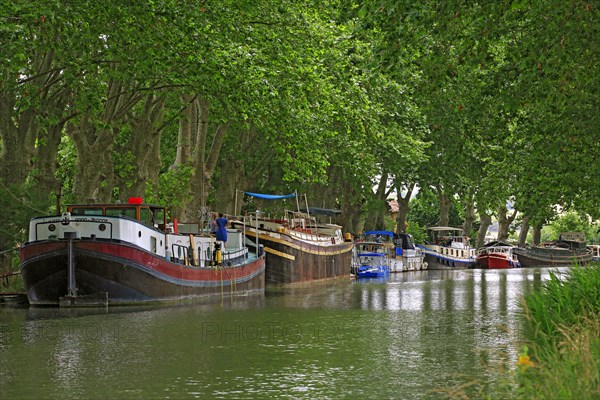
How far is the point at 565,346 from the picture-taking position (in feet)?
38.1

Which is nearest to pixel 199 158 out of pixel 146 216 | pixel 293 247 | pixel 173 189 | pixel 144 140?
pixel 173 189

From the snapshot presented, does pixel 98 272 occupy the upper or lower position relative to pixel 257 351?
upper

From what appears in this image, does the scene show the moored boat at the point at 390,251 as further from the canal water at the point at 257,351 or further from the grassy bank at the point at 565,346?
the grassy bank at the point at 565,346

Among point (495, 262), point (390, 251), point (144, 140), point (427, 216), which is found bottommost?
point (495, 262)

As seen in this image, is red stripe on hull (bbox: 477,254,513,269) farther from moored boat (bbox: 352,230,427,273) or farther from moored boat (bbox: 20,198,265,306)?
moored boat (bbox: 20,198,265,306)

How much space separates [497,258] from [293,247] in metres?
38.7

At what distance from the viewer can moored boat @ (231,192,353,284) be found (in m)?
41.7

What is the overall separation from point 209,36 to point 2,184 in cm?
850

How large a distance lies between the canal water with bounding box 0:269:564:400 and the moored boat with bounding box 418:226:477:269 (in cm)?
4704

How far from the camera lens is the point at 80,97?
27.4m

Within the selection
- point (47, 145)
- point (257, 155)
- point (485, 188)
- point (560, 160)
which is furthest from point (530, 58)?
point (257, 155)

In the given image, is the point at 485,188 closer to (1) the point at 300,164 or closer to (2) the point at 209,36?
(1) the point at 300,164

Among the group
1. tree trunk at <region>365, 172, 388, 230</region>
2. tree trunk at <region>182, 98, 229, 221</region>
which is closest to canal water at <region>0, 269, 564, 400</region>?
tree trunk at <region>182, 98, 229, 221</region>

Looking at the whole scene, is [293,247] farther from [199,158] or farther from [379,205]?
[379,205]
